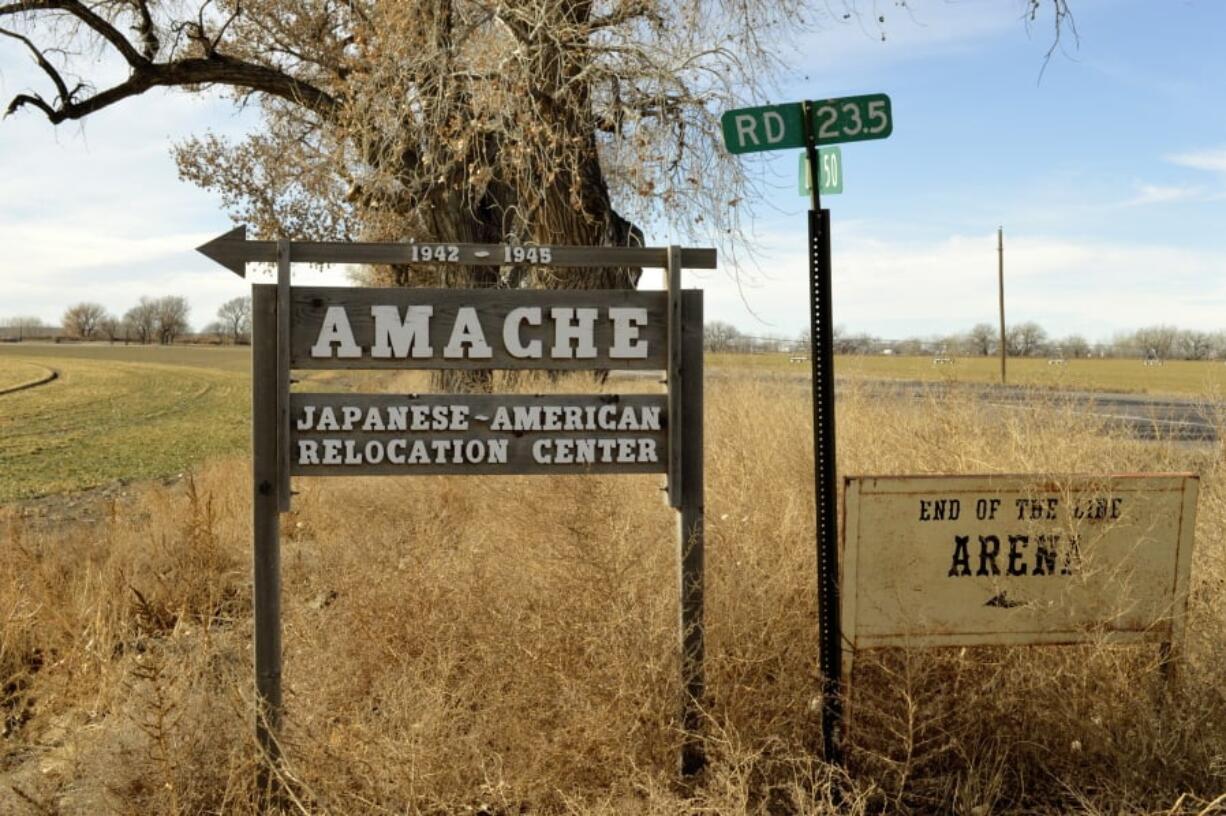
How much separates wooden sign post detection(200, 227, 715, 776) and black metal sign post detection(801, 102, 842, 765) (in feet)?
1.51

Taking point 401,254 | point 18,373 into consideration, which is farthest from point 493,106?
point 18,373

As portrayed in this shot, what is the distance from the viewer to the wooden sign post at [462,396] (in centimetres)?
368

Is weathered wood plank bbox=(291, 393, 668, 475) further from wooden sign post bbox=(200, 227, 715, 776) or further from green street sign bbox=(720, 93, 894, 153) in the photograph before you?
green street sign bbox=(720, 93, 894, 153)

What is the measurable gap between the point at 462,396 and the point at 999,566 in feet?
7.11

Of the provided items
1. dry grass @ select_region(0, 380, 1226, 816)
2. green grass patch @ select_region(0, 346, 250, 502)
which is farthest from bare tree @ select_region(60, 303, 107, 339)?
dry grass @ select_region(0, 380, 1226, 816)

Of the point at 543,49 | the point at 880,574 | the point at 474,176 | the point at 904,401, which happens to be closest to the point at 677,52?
the point at 543,49

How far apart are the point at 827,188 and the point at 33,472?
16.2 meters

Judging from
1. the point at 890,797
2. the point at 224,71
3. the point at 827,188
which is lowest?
the point at 890,797

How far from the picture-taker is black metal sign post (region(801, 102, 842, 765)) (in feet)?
11.6

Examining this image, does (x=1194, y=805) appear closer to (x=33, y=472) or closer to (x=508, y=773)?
(x=508, y=773)

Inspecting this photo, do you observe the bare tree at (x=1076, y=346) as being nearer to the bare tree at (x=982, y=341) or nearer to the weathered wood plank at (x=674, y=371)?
the bare tree at (x=982, y=341)

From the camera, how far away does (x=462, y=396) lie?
3742mm

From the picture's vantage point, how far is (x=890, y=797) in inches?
138

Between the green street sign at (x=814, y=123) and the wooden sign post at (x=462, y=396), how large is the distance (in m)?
0.50
